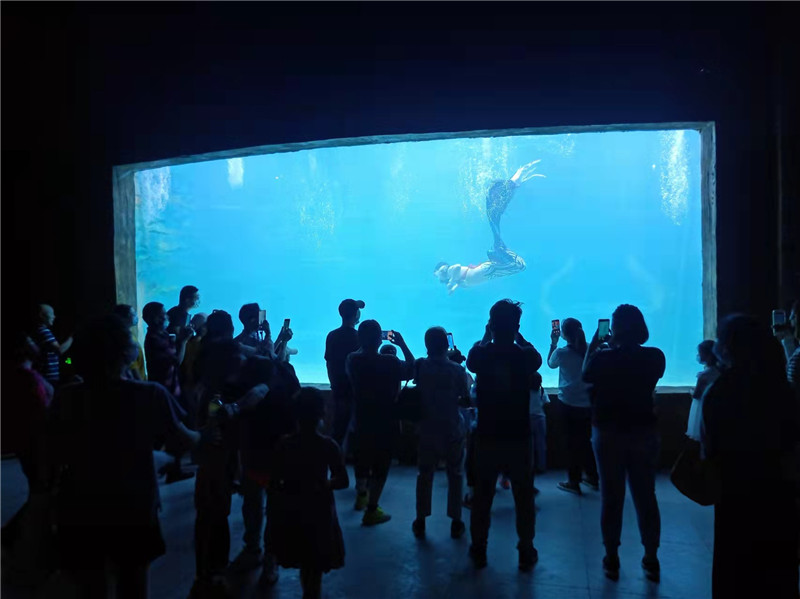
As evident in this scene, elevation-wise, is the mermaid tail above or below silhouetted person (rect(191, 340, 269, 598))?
above

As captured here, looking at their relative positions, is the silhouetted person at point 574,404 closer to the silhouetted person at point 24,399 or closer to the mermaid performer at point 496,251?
the silhouetted person at point 24,399

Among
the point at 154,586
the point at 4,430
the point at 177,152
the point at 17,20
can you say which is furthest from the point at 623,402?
the point at 17,20

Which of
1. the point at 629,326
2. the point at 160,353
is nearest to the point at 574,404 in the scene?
the point at 629,326

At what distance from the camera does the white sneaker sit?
298 centimetres

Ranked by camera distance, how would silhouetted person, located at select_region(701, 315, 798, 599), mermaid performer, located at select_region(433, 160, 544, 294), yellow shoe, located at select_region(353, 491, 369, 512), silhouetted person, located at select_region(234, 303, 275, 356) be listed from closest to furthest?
1. silhouetted person, located at select_region(701, 315, 798, 599)
2. yellow shoe, located at select_region(353, 491, 369, 512)
3. silhouetted person, located at select_region(234, 303, 275, 356)
4. mermaid performer, located at select_region(433, 160, 544, 294)

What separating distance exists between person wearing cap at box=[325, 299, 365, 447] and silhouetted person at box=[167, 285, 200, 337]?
145cm

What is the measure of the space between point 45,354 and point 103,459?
11.2ft

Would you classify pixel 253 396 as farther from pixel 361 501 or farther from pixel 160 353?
pixel 160 353

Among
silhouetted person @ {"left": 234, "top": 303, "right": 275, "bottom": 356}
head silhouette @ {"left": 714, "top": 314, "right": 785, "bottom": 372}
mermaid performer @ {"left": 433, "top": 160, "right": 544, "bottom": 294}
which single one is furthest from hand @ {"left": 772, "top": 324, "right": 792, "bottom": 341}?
mermaid performer @ {"left": 433, "top": 160, "right": 544, "bottom": 294}

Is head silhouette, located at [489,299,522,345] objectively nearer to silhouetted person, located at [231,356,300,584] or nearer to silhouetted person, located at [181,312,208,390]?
silhouetted person, located at [231,356,300,584]

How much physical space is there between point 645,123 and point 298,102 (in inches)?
144

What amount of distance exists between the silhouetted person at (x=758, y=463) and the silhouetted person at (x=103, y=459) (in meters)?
2.27

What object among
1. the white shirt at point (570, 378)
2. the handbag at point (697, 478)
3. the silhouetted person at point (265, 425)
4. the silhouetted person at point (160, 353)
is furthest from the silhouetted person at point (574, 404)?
the silhouetted person at point (160, 353)

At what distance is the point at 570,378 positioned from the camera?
4445 millimetres
